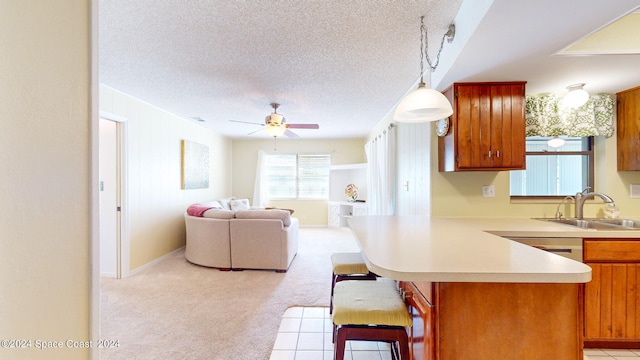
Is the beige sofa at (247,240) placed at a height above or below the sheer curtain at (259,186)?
below

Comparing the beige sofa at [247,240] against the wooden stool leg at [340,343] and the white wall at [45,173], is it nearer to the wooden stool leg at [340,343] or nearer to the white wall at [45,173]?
the wooden stool leg at [340,343]

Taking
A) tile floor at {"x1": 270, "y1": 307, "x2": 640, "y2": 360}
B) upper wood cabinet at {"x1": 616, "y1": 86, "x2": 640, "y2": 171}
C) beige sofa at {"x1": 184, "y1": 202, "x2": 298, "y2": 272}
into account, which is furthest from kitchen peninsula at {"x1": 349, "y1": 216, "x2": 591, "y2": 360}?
beige sofa at {"x1": 184, "y1": 202, "x2": 298, "y2": 272}

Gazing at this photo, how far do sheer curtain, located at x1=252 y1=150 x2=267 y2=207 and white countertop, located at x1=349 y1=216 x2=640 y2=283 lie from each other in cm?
513

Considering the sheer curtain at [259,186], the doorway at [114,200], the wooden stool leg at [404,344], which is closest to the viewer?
the wooden stool leg at [404,344]

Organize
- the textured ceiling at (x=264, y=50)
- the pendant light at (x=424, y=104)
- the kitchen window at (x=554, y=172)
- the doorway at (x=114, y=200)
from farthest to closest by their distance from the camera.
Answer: the doorway at (x=114, y=200)
the kitchen window at (x=554, y=172)
the textured ceiling at (x=264, y=50)
the pendant light at (x=424, y=104)

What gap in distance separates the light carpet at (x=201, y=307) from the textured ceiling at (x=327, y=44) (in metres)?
2.27

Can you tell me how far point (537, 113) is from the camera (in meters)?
2.56

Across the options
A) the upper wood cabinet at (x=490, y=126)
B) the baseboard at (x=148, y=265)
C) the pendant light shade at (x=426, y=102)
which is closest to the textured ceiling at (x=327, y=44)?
the upper wood cabinet at (x=490, y=126)

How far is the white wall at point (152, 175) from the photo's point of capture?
346 cm

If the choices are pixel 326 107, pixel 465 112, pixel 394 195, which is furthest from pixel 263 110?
pixel 465 112

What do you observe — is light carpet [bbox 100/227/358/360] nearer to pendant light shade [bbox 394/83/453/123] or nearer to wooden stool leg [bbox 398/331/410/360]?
wooden stool leg [bbox 398/331/410/360]

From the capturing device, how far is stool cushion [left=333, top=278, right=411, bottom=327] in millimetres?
1237

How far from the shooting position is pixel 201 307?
2.61 metres

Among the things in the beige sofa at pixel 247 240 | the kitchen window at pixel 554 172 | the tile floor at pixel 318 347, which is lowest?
the tile floor at pixel 318 347
